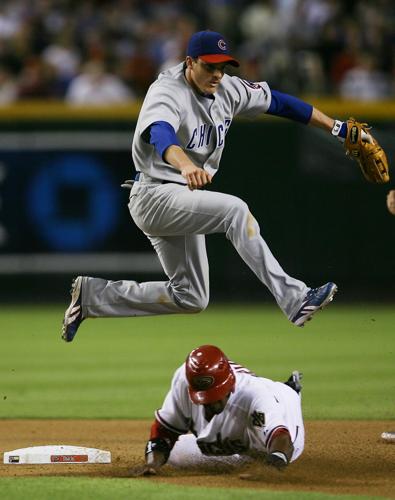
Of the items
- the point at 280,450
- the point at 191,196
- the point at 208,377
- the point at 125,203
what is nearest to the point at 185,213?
the point at 191,196

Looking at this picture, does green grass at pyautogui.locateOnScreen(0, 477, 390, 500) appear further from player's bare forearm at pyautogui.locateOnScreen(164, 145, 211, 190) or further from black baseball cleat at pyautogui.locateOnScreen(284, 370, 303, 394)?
player's bare forearm at pyautogui.locateOnScreen(164, 145, 211, 190)

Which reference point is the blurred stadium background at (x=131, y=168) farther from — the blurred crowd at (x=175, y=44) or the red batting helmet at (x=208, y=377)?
the red batting helmet at (x=208, y=377)

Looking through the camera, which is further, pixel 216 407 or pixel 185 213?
pixel 185 213

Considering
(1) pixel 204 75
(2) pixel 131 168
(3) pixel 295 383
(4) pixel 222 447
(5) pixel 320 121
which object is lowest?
(4) pixel 222 447

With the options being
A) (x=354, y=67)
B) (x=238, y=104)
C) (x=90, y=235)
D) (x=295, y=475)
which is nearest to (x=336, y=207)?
(x=354, y=67)

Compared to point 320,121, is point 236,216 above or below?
below

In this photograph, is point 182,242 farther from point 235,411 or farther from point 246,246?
point 235,411

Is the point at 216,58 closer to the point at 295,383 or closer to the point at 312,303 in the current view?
the point at 312,303
